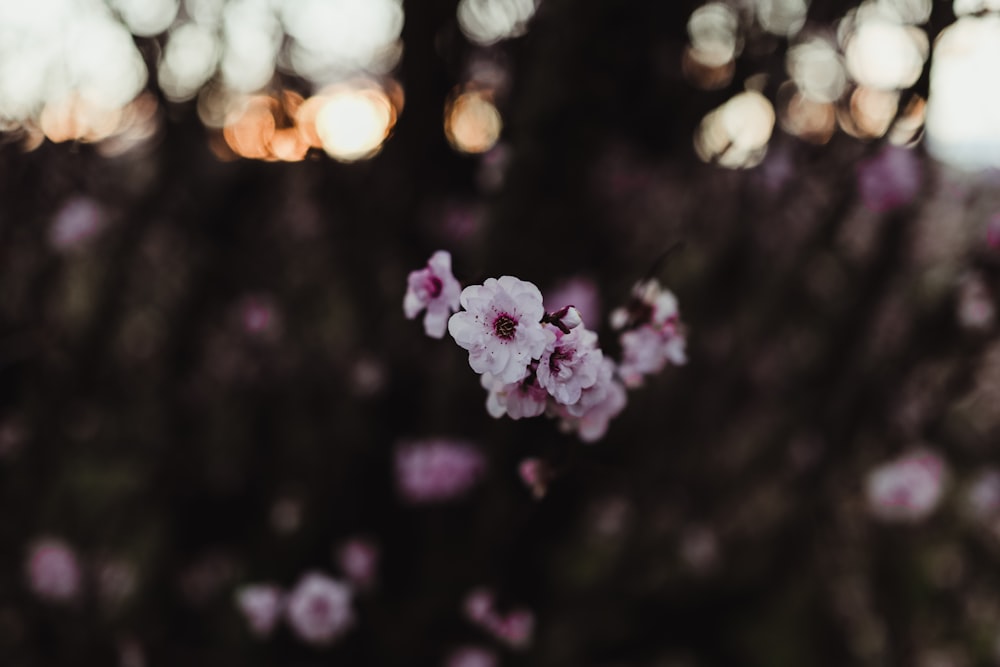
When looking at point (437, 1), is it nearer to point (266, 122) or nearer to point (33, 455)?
point (266, 122)

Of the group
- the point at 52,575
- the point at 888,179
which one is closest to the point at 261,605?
the point at 52,575

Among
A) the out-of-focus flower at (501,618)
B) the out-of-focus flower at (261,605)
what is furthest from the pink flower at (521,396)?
the out-of-focus flower at (261,605)

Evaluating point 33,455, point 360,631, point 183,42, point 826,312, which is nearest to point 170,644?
point 360,631

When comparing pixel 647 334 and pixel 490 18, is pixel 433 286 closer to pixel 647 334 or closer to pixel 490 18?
pixel 647 334

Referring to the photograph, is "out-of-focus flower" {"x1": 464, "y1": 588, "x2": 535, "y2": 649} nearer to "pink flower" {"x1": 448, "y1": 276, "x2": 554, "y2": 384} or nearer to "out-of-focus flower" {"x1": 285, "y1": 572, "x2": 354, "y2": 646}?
"out-of-focus flower" {"x1": 285, "y1": 572, "x2": 354, "y2": 646}

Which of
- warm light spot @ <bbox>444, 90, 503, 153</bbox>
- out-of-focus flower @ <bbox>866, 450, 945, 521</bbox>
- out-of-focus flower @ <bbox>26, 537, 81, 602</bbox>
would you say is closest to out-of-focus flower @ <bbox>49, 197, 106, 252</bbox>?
out-of-focus flower @ <bbox>26, 537, 81, 602</bbox>
